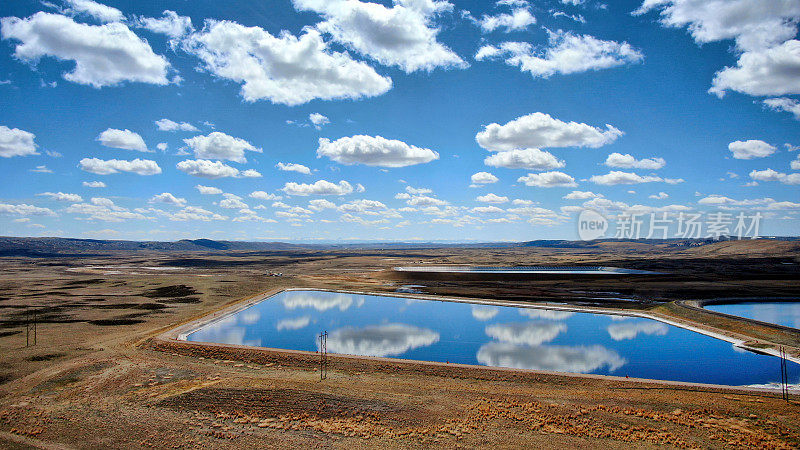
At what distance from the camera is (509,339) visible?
1731 inches

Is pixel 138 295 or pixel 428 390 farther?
pixel 138 295

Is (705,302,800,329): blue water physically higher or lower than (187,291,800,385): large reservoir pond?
higher

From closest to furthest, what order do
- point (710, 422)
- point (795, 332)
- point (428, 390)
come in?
point (710, 422) → point (428, 390) → point (795, 332)

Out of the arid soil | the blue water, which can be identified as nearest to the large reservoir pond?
the arid soil

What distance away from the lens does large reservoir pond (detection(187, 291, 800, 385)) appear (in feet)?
110

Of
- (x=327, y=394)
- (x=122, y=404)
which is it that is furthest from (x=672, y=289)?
(x=122, y=404)

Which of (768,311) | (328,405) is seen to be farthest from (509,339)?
(768,311)

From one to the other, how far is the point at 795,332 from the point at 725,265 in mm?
99212

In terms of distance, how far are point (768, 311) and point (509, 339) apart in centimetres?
4419

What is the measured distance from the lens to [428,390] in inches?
1066

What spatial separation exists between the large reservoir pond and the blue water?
1416 centimetres

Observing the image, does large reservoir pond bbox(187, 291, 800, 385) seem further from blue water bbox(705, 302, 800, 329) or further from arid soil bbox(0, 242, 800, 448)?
blue water bbox(705, 302, 800, 329)

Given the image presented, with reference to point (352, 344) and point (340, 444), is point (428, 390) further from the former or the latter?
point (352, 344)

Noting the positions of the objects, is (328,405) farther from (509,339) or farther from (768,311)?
(768,311)
